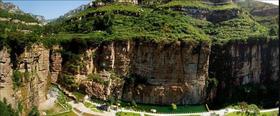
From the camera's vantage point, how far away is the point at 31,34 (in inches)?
1232

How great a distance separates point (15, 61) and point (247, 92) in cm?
2272

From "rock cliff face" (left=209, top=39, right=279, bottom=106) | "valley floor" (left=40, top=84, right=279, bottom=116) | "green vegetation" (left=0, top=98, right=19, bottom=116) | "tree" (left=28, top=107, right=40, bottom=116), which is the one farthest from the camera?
"rock cliff face" (left=209, top=39, right=279, bottom=106)

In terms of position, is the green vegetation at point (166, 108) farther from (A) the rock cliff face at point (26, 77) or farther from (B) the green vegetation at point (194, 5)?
(B) the green vegetation at point (194, 5)

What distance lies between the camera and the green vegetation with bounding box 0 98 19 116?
2620cm

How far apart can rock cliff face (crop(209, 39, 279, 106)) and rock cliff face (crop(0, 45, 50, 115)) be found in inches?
662

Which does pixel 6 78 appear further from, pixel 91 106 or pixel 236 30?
pixel 236 30

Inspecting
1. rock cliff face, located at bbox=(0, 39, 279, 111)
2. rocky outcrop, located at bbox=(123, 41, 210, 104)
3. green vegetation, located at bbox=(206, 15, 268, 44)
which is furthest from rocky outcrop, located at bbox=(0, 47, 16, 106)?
green vegetation, located at bbox=(206, 15, 268, 44)

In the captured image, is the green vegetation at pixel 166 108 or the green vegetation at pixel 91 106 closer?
the green vegetation at pixel 91 106

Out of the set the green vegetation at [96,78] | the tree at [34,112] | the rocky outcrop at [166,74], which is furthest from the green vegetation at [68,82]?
the tree at [34,112]

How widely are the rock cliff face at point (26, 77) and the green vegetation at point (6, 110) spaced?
43 centimetres

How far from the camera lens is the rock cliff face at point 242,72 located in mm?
43375

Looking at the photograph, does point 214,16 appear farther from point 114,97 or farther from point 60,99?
point 60,99

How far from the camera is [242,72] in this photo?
44.5m

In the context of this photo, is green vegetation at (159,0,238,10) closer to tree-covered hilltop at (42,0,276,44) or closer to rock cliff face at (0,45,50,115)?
tree-covered hilltop at (42,0,276,44)
